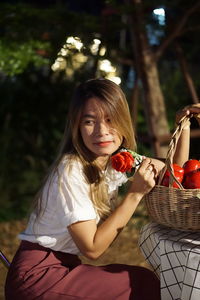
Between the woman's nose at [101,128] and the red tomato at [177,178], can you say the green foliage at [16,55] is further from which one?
the red tomato at [177,178]

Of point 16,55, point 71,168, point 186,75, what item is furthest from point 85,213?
point 186,75

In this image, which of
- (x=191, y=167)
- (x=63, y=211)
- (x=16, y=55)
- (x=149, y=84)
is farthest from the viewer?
(x=149, y=84)

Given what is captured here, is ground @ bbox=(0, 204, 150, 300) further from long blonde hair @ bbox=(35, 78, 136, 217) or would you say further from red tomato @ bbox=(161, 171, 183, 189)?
red tomato @ bbox=(161, 171, 183, 189)

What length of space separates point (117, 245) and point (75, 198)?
2.44 metres

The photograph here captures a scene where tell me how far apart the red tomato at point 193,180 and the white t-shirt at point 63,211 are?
38 centimetres

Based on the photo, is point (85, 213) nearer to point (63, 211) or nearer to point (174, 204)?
point (63, 211)

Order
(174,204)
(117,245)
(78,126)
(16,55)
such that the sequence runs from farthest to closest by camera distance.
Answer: (117,245) → (16,55) → (78,126) → (174,204)

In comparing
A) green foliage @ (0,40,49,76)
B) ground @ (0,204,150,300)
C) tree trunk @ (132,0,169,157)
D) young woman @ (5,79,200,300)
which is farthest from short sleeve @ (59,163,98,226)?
tree trunk @ (132,0,169,157)

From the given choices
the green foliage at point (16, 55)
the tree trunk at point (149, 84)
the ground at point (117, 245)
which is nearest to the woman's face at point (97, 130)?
the ground at point (117, 245)

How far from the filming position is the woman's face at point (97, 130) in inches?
75.1

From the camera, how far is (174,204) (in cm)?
161

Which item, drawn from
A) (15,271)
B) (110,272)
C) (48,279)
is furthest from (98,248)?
(15,271)

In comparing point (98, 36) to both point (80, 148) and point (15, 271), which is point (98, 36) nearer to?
point (80, 148)

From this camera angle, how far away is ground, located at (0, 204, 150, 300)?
3.79 m
